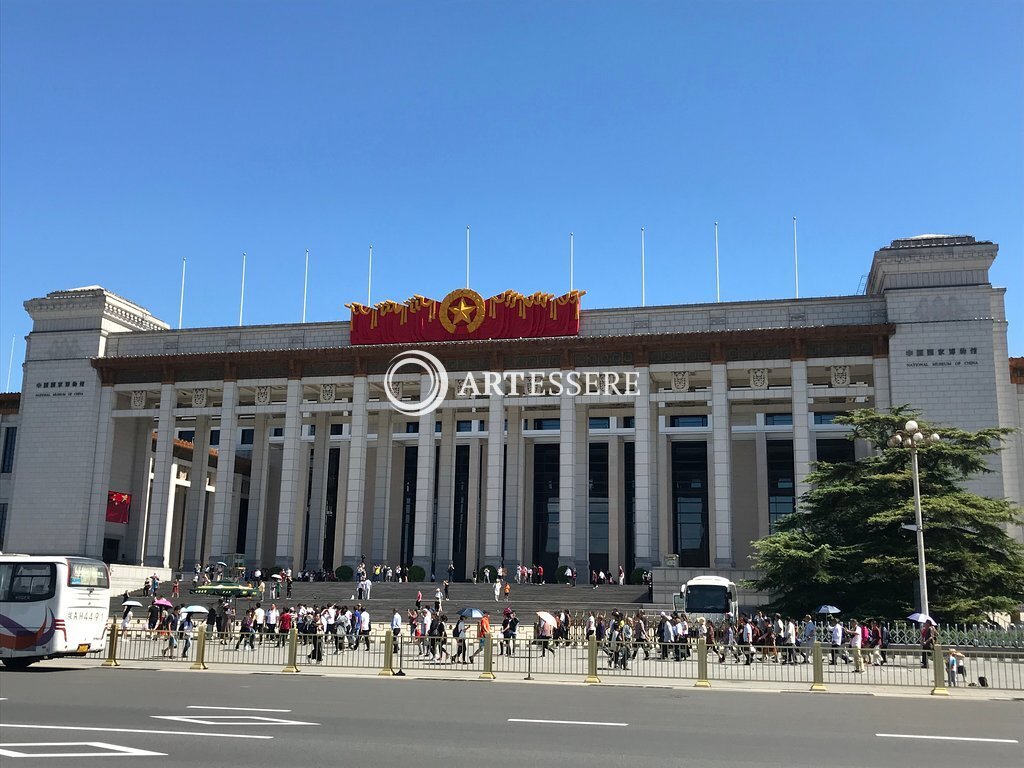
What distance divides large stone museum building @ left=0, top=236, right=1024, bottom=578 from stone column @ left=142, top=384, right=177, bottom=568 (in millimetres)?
126

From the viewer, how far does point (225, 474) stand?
185 ft

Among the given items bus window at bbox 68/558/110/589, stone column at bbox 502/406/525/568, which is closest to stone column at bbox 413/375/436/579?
stone column at bbox 502/406/525/568

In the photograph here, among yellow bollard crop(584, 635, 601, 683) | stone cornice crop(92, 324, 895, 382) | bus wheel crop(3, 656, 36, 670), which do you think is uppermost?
stone cornice crop(92, 324, 895, 382)

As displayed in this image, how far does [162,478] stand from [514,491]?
22143mm

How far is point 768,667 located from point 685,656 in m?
2.38

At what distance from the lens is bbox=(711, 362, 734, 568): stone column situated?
4888 cm

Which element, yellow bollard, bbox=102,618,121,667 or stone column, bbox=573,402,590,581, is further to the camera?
stone column, bbox=573,402,590,581

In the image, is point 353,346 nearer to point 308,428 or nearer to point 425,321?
point 425,321

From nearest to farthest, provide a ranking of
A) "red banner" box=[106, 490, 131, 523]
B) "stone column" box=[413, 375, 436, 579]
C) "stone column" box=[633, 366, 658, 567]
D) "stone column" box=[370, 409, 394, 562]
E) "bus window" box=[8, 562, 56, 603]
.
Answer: "bus window" box=[8, 562, 56, 603]
"stone column" box=[633, 366, 658, 567]
"stone column" box=[413, 375, 436, 579]
"stone column" box=[370, 409, 394, 562]
"red banner" box=[106, 490, 131, 523]

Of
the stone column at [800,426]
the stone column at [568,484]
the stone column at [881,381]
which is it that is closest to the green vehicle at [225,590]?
the stone column at [568,484]

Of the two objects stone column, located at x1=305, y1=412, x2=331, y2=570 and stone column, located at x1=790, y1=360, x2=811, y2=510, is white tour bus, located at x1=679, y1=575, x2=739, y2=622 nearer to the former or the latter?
stone column, located at x1=790, y1=360, x2=811, y2=510

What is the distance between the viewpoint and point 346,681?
75.7 ft

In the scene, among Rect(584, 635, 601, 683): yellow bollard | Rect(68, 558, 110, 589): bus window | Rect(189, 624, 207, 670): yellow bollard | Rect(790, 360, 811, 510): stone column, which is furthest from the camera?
Rect(790, 360, 811, 510): stone column

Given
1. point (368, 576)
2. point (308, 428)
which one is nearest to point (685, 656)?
point (368, 576)
